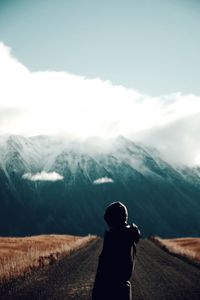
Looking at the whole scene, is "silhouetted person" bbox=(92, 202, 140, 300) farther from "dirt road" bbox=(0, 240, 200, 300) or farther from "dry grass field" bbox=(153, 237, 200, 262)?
"dry grass field" bbox=(153, 237, 200, 262)

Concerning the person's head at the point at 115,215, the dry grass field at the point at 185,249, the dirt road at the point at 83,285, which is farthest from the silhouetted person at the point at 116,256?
the dry grass field at the point at 185,249

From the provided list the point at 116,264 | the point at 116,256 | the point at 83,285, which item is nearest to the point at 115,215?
the point at 116,256

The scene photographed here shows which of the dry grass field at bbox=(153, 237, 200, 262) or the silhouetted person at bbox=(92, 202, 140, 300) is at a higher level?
the dry grass field at bbox=(153, 237, 200, 262)

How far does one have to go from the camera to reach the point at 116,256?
750 cm

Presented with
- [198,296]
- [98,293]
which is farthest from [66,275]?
[98,293]

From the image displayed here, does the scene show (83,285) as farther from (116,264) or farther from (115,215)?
(115,215)

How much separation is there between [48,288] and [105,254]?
10.7m

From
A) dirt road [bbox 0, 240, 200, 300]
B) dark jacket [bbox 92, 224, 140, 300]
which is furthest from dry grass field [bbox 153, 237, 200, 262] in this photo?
dark jacket [bbox 92, 224, 140, 300]

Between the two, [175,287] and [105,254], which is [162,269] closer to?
[175,287]

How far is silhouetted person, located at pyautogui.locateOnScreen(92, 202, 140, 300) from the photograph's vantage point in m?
7.38

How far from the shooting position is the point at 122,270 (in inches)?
292

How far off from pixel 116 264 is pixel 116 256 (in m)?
0.14

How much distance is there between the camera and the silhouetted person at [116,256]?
7.38 m

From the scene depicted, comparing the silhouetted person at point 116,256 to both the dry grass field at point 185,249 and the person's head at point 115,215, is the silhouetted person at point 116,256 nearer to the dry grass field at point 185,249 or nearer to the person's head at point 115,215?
the person's head at point 115,215
